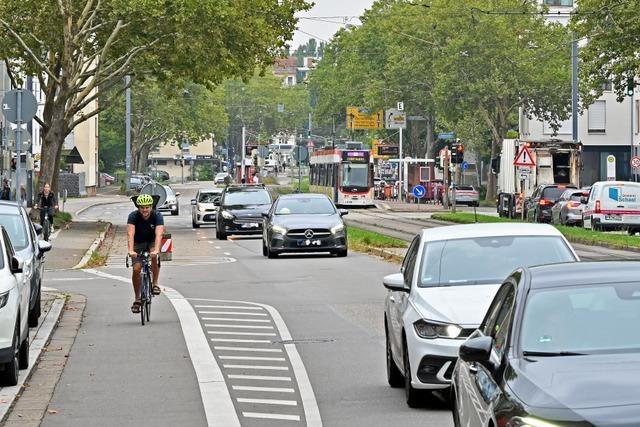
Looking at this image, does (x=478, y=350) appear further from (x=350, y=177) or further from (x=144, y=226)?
(x=350, y=177)

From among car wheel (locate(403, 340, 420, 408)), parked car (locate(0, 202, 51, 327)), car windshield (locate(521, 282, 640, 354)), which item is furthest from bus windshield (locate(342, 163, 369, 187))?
car windshield (locate(521, 282, 640, 354))

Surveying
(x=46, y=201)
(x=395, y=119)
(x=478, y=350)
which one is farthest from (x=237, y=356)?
(x=395, y=119)

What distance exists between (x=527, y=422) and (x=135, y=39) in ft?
154

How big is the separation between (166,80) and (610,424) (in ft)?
158

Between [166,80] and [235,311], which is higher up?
[166,80]

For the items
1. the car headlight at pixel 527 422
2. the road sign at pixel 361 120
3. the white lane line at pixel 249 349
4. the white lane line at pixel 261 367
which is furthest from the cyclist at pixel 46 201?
the road sign at pixel 361 120

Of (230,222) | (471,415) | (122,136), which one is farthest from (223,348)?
(122,136)

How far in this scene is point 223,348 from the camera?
16.4 m

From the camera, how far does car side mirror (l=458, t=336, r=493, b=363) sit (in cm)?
776

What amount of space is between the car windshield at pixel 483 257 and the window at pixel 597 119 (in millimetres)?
90113

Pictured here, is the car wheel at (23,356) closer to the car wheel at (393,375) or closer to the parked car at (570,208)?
the car wheel at (393,375)

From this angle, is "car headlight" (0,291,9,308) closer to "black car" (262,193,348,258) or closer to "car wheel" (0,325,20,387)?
"car wheel" (0,325,20,387)

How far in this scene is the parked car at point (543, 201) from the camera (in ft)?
198

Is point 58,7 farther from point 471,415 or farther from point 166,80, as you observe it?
point 471,415
